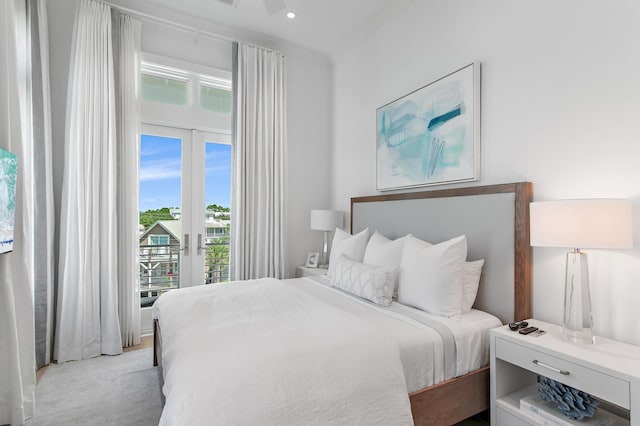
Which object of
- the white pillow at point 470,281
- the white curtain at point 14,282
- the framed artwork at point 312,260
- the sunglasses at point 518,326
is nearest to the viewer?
the sunglasses at point 518,326

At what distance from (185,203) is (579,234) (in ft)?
11.0

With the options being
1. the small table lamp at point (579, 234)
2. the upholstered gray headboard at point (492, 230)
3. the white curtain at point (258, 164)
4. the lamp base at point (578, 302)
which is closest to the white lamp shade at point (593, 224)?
the small table lamp at point (579, 234)

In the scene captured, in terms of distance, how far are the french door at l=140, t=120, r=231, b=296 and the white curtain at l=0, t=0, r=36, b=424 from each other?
1.24 m

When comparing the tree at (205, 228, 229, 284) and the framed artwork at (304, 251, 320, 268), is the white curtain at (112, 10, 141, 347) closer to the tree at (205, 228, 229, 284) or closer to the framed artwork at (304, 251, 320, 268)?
the tree at (205, 228, 229, 284)

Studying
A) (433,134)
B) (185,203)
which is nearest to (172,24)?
(185,203)

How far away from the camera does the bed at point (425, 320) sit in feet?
4.17

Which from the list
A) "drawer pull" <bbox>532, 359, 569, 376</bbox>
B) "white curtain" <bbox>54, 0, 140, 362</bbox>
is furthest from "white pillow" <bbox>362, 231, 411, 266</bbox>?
"white curtain" <bbox>54, 0, 140, 362</bbox>

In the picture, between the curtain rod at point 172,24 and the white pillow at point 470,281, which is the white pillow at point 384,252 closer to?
the white pillow at point 470,281

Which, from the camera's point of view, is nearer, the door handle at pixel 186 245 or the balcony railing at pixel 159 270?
the balcony railing at pixel 159 270

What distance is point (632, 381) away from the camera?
3.96 ft

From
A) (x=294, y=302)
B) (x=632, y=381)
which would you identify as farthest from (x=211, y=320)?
(x=632, y=381)

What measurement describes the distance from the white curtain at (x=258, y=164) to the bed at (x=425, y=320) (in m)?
0.88

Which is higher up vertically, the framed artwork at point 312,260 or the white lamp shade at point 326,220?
the white lamp shade at point 326,220

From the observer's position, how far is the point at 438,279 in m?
1.93
